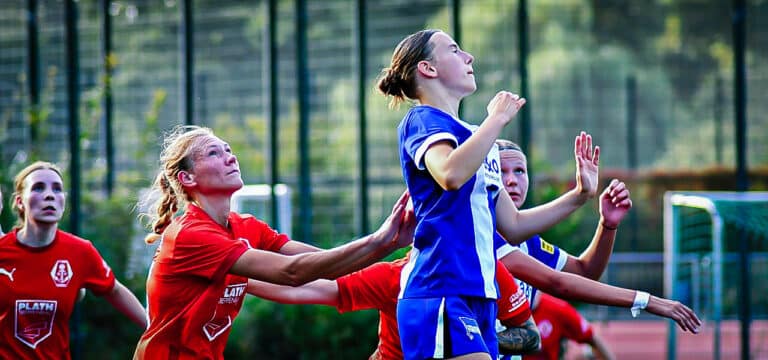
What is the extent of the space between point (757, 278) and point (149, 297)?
11656mm

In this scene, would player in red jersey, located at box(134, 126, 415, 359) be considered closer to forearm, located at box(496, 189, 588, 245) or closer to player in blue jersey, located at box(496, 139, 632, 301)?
forearm, located at box(496, 189, 588, 245)

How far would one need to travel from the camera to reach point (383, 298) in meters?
4.77

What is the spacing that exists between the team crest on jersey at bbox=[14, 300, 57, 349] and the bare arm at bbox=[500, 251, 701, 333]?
2330mm

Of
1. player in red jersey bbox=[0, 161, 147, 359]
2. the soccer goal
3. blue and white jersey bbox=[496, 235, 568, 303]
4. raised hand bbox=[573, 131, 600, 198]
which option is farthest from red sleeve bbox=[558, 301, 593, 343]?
raised hand bbox=[573, 131, 600, 198]

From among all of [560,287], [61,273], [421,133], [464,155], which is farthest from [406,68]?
[61,273]

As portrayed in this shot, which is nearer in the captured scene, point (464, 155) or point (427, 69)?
point (464, 155)

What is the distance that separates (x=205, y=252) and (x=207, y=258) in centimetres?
2

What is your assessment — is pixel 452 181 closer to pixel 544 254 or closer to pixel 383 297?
pixel 383 297

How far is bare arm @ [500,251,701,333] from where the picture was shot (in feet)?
13.7

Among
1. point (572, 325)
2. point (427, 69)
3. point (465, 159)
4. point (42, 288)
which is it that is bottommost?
point (572, 325)

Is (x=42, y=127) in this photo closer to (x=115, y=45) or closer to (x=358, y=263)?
(x=115, y=45)

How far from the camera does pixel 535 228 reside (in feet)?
13.4

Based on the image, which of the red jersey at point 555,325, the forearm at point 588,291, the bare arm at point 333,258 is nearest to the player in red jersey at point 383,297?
the forearm at point 588,291

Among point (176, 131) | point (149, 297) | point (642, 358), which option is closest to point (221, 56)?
point (642, 358)
